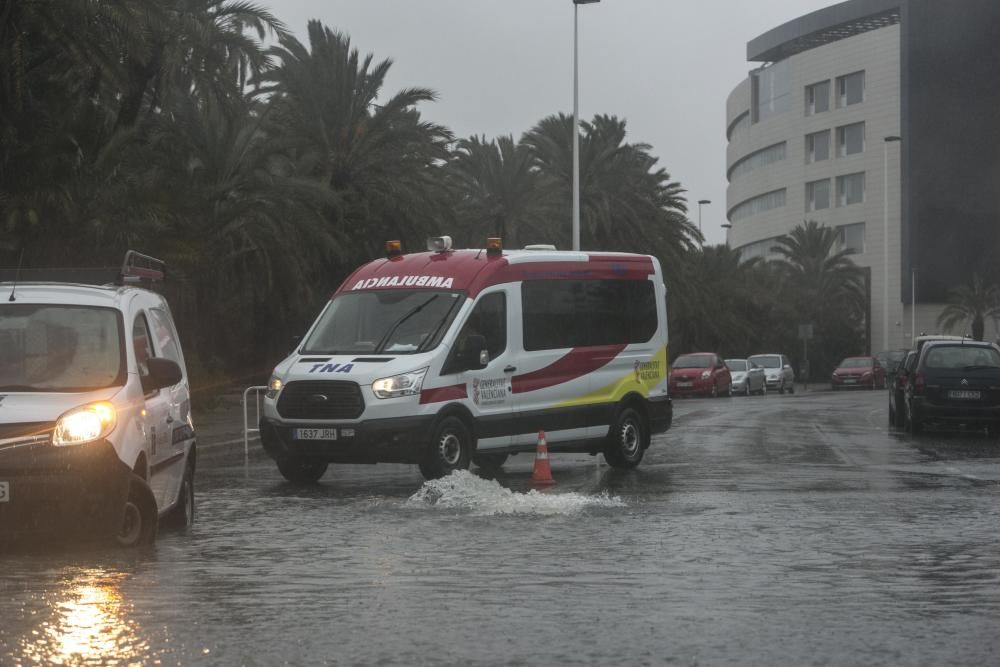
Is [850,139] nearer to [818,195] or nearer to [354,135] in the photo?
[818,195]

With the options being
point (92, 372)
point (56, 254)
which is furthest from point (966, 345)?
point (92, 372)

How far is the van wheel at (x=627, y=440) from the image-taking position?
57.1 ft

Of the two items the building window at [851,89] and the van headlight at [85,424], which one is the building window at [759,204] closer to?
the building window at [851,89]

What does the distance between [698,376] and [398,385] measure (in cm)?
3475

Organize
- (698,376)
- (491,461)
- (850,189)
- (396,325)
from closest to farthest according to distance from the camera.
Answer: (396,325) → (491,461) → (698,376) → (850,189)

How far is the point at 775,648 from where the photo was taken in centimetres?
651

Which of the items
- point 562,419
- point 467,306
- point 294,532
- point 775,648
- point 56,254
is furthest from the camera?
point 56,254

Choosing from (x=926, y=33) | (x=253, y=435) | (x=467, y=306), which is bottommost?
(x=253, y=435)

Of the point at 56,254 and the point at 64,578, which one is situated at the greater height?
the point at 56,254

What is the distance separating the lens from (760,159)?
115 meters

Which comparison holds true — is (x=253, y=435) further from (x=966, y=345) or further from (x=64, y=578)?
(x=64, y=578)

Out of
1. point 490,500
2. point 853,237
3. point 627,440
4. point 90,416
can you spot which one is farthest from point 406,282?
point 853,237

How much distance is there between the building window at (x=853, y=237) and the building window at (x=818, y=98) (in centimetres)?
817

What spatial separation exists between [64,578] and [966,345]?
66.2 ft
